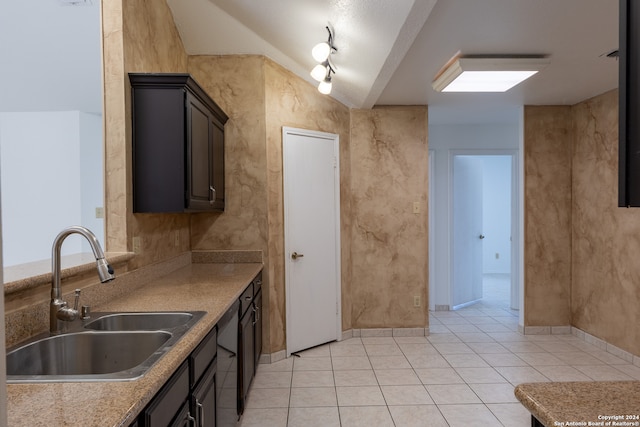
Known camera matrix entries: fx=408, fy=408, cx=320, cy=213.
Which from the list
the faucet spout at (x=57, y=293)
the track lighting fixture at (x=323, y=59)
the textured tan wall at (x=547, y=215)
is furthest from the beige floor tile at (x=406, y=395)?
the track lighting fixture at (x=323, y=59)

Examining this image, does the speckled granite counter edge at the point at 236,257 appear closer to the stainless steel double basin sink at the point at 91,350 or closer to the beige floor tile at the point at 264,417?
the beige floor tile at the point at 264,417

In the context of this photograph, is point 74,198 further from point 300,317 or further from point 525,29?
point 525,29

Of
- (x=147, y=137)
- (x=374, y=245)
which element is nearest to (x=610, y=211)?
(x=374, y=245)

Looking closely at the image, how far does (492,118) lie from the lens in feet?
16.4

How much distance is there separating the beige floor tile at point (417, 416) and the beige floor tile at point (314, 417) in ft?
1.24

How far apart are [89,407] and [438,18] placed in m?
2.34

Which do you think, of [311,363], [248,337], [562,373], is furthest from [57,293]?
[562,373]

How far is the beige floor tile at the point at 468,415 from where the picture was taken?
2523mm

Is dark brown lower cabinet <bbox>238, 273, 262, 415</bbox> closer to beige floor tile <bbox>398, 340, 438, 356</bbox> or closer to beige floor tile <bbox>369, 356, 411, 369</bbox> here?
beige floor tile <bbox>369, 356, 411, 369</bbox>

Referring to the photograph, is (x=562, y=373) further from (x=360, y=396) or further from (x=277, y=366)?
(x=277, y=366)

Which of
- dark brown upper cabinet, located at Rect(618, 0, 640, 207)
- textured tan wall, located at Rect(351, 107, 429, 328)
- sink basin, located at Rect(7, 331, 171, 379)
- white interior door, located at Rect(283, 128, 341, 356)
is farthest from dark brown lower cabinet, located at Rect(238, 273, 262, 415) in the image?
dark brown upper cabinet, located at Rect(618, 0, 640, 207)

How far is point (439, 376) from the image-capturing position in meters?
3.22

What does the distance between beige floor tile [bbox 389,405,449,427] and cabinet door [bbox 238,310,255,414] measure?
960mm

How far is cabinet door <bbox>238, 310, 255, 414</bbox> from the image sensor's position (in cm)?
246
